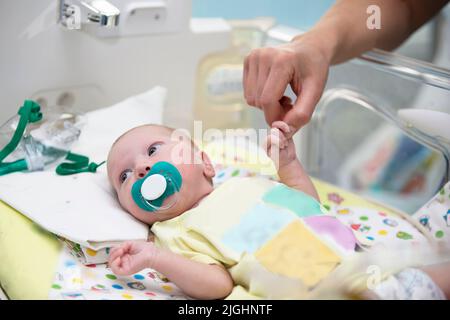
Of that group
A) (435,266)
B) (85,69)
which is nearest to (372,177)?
(85,69)

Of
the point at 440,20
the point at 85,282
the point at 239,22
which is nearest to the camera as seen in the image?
the point at 85,282

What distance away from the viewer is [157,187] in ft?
3.17

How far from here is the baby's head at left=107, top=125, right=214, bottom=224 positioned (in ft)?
3.32

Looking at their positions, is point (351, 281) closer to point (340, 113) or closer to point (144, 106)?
point (144, 106)

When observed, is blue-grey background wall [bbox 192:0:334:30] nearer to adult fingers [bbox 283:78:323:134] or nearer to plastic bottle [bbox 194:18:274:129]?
plastic bottle [bbox 194:18:274:129]

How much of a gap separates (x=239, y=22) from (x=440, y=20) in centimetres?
52

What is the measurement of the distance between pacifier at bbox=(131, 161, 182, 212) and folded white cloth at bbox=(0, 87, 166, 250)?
4 cm

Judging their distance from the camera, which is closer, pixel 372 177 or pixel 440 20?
pixel 440 20

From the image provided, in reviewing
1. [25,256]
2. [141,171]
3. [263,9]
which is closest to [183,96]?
[263,9]

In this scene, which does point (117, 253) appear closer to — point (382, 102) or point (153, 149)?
point (153, 149)

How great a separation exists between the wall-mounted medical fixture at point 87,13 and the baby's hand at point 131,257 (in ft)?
1.70

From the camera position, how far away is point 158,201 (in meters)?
0.98

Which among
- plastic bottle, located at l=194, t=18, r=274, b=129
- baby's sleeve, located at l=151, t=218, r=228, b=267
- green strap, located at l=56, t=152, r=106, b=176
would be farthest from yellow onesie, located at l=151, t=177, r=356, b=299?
plastic bottle, located at l=194, t=18, r=274, b=129

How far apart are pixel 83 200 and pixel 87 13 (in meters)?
0.40
